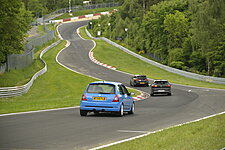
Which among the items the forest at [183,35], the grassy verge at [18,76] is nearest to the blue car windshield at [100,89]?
the grassy verge at [18,76]

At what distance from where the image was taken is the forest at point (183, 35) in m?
66.9

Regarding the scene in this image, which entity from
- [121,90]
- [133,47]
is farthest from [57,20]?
[121,90]

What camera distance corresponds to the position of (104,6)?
17162 centimetres

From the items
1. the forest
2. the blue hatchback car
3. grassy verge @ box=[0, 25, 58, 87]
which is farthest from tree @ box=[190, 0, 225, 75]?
the blue hatchback car

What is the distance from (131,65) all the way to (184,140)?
59672 mm

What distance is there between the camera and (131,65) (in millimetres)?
70500

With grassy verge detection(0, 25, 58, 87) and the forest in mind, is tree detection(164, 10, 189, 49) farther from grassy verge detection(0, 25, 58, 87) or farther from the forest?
grassy verge detection(0, 25, 58, 87)

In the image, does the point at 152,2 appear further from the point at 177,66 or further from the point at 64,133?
the point at 64,133

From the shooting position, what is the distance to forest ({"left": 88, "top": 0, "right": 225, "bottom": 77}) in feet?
220

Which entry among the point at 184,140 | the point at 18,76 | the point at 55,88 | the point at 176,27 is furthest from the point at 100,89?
the point at 176,27

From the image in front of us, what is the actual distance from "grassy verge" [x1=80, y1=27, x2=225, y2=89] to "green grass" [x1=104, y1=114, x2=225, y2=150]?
1610 inches

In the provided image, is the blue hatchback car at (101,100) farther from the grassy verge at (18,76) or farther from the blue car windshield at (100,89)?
the grassy verge at (18,76)

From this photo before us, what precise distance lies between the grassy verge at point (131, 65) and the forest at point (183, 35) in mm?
5142

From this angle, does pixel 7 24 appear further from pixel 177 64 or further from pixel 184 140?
pixel 177 64
